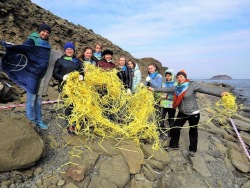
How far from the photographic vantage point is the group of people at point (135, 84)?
183 inches

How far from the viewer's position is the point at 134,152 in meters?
4.70

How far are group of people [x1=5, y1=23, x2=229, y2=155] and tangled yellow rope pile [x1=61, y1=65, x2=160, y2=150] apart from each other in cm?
20

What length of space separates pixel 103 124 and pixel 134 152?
885 mm

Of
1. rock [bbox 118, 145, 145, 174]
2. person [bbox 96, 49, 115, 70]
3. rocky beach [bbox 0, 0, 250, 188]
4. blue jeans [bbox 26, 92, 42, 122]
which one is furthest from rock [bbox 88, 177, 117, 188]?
person [bbox 96, 49, 115, 70]

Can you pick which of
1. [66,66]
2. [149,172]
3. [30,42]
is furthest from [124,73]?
[149,172]

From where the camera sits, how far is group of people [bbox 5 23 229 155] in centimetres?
464

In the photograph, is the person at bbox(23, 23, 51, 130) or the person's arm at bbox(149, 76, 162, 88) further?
the person's arm at bbox(149, 76, 162, 88)

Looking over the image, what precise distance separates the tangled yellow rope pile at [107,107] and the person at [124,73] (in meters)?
0.19

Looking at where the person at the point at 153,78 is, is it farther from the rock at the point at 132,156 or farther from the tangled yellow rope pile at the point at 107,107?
the rock at the point at 132,156

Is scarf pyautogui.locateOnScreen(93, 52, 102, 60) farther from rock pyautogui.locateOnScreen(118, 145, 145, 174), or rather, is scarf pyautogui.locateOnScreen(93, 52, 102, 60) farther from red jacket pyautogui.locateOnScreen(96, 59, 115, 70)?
rock pyautogui.locateOnScreen(118, 145, 145, 174)

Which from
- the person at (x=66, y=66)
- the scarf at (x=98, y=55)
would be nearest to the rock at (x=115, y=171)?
the person at (x=66, y=66)

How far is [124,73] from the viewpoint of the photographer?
549 centimetres

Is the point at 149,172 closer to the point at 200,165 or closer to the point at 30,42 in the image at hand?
the point at 200,165

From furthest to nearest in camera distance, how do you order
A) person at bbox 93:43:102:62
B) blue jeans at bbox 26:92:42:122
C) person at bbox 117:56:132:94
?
person at bbox 93:43:102:62, person at bbox 117:56:132:94, blue jeans at bbox 26:92:42:122
